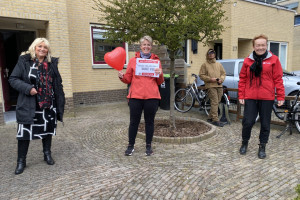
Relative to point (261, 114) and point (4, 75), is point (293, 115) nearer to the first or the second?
point (261, 114)

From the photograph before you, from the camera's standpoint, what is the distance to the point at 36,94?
3574 millimetres

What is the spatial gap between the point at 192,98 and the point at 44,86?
5.01 metres

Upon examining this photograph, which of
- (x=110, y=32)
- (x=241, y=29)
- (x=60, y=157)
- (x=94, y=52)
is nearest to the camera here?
(x=60, y=157)

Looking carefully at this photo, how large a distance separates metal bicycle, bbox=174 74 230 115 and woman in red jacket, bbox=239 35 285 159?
2361mm

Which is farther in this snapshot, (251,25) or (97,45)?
(251,25)

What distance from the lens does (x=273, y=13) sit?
1470 cm

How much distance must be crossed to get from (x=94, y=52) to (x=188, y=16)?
19.2 ft

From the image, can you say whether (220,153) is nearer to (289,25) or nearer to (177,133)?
(177,133)

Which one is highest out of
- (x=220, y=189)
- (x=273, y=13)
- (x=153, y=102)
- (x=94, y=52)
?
(x=273, y=13)

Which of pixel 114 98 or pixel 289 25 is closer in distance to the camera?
pixel 114 98

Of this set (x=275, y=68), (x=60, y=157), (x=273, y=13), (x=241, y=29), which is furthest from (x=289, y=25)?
(x=60, y=157)

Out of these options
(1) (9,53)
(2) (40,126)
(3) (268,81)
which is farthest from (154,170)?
(1) (9,53)

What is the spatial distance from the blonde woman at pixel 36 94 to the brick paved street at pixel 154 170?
0.57m

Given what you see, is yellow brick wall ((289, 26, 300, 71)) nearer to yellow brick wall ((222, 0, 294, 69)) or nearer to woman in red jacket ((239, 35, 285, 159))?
yellow brick wall ((222, 0, 294, 69))
